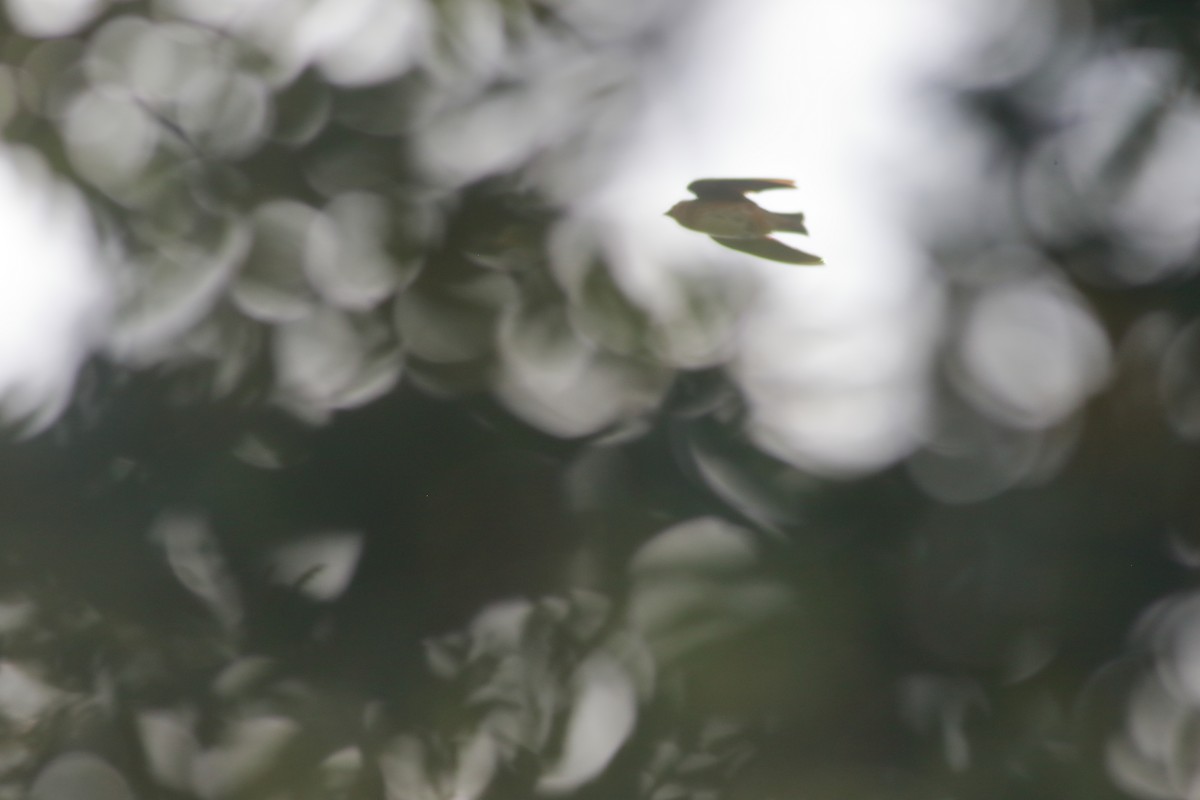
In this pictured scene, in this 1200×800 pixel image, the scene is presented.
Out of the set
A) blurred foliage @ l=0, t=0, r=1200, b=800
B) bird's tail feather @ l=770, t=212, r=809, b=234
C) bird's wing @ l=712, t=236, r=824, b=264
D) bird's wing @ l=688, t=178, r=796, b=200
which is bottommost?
blurred foliage @ l=0, t=0, r=1200, b=800

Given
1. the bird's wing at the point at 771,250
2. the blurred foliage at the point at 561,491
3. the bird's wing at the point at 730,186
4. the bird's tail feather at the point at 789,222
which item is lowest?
the blurred foliage at the point at 561,491

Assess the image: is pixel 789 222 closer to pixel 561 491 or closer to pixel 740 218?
pixel 740 218

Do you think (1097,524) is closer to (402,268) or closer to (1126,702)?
(1126,702)

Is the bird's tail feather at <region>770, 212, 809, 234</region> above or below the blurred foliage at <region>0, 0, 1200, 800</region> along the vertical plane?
above

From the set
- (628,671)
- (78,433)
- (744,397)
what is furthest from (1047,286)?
(78,433)
